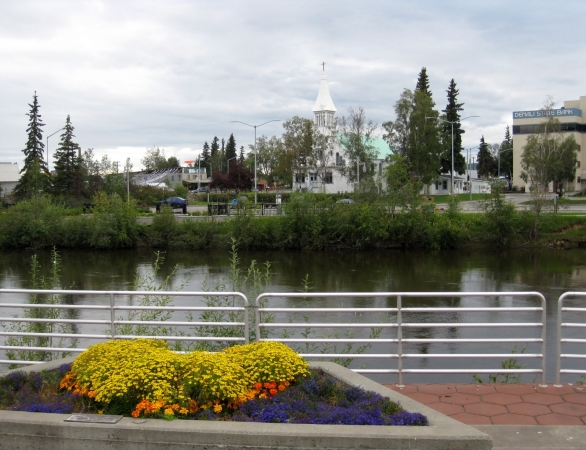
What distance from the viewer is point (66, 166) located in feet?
228

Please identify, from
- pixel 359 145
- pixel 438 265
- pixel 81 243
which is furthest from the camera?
pixel 359 145

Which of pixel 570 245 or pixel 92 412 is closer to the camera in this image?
pixel 92 412

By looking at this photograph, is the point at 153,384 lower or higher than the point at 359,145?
lower

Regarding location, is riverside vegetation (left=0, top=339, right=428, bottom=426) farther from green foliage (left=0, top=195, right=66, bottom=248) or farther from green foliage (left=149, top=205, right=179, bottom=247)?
green foliage (left=0, top=195, right=66, bottom=248)

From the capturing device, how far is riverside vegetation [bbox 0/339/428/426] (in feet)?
17.4

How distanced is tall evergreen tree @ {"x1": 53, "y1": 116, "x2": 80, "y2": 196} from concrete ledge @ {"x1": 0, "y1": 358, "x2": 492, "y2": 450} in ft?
217

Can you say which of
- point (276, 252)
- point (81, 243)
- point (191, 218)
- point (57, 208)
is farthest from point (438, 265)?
point (57, 208)

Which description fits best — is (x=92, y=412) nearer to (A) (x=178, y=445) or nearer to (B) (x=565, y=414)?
(A) (x=178, y=445)

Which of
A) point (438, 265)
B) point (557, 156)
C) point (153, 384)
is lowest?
point (438, 265)

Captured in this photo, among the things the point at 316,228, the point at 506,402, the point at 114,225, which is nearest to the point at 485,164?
the point at 316,228

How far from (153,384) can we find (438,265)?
30.7m

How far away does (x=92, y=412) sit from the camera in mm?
5492

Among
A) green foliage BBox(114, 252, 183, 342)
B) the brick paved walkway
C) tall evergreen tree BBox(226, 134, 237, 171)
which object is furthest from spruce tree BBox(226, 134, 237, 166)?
the brick paved walkway

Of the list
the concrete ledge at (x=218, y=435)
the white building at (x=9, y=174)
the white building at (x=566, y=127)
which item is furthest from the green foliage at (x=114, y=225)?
the white building at (x=9, y=174)
